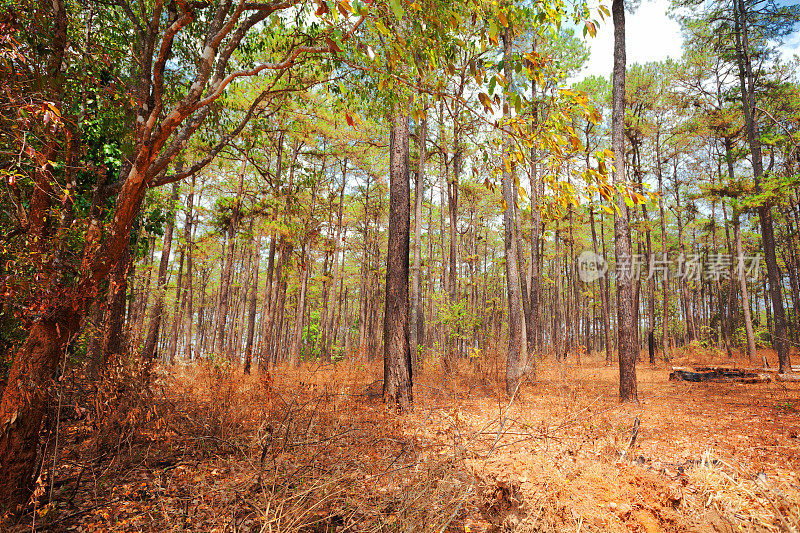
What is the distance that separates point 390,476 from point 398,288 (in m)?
3.43

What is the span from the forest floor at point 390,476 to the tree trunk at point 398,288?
1.50 ft

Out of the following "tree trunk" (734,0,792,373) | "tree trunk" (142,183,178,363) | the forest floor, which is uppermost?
"tree trunk" (734,0,792,373)

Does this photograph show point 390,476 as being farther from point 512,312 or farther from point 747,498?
point 512,312

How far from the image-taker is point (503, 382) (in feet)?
33.9

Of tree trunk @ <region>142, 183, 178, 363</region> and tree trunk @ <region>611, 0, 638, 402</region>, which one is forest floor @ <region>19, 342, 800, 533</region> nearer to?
tree trunk @ <region>142, 183, 178, 363</region>

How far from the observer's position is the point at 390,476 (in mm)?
3656

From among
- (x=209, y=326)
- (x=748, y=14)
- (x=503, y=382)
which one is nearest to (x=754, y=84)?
(x=748, y=14)

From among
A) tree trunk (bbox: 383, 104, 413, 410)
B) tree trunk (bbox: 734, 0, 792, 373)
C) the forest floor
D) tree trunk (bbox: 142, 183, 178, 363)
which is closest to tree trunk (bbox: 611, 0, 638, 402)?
the forest floor

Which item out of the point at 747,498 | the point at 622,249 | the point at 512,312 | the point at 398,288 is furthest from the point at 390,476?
the point at 622,249

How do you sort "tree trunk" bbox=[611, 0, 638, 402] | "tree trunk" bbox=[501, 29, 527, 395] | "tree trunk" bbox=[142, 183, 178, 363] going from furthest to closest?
"tree trunk" bbox=[501, 29, 527, 395] → "tree trunk" bbox=[611, 0, 638, 402] → "tree trunk" bbox=[142, 183, 178, 363]

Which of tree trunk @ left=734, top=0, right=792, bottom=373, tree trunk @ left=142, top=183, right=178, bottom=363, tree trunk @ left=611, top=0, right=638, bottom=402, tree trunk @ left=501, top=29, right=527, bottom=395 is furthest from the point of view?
tree trunk @ left=734, top=0, right=792, bottom=373

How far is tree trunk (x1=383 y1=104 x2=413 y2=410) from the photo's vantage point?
638cm

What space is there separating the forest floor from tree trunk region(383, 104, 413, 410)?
456 millimetres

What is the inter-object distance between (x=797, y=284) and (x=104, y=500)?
33.8 m
